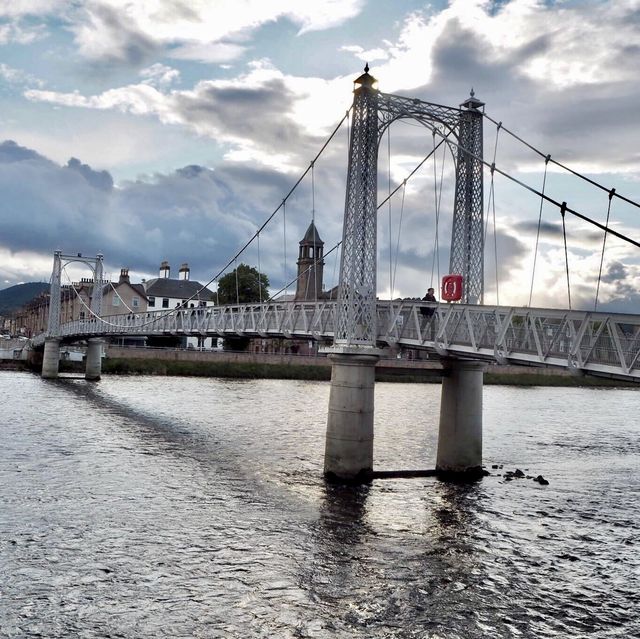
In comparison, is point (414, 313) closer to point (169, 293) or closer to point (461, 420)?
point (461, 420)

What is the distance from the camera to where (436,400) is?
68.4 m

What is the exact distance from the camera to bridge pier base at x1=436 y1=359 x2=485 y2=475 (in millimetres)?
28219

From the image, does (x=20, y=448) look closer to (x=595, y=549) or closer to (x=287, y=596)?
(x=287, y=596)

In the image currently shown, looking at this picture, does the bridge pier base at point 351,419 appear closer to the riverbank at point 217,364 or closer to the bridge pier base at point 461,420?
the bridge pier base at point 461,420

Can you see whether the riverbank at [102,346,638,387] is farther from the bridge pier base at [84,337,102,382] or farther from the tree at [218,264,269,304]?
the tree at [218,264,269,304]

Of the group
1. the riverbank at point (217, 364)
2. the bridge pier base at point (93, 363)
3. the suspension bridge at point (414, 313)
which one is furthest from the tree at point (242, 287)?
the suspension bridge at point (414, 313)

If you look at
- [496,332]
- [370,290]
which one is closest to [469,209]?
[370,290]

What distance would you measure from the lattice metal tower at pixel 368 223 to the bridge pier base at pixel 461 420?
2764 mm

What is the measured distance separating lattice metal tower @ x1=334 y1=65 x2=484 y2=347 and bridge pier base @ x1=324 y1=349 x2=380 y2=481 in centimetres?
93

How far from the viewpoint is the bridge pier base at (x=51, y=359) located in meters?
77.6

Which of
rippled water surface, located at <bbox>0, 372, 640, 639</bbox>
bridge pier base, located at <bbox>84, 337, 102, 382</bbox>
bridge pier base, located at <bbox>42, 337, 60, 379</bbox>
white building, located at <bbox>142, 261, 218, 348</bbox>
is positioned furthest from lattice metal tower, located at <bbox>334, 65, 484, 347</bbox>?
white building, located at <bbox>142, 261, 218, 348</bbox>

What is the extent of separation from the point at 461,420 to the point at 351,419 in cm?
495

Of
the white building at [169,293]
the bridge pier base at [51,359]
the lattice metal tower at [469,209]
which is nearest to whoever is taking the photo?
the lattice metal tower at [469,209]

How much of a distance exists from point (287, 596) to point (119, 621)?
11.0 ft
